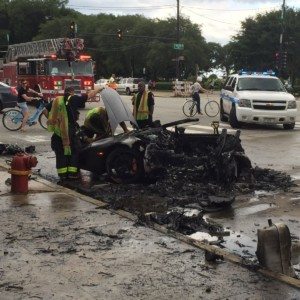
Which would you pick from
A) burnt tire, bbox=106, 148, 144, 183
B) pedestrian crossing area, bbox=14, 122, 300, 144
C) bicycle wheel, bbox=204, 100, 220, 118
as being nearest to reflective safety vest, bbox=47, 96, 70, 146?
burnt tire, bbox=106, 148, 144, 183

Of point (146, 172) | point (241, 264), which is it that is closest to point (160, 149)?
point (146, 172)

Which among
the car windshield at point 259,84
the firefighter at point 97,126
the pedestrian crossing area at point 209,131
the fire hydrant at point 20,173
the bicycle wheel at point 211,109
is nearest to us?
the fire hydrant at point 20,173

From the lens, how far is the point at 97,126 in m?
9.95

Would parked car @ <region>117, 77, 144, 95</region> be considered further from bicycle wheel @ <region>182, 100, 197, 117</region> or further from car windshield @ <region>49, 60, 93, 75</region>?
bicycle wheel @ <region>182, 100, 197, 117</region>

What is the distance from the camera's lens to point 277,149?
42.4ft

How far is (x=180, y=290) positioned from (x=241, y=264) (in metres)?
0.81

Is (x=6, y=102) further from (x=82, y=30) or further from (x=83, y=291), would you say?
(x=82, y=30)

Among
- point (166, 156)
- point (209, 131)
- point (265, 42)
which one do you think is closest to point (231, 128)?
point (209, 131)

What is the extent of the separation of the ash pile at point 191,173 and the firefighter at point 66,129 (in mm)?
826

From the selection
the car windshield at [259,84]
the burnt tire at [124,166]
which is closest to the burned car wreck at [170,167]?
the burnt tire at [124,166]

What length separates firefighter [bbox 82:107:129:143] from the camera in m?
9.78

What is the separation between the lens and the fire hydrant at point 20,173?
7871 mm

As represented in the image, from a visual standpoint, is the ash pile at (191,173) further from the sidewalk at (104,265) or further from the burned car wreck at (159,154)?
the sidewalk at (104,265)

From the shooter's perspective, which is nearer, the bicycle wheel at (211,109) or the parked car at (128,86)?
the bicycle wheel at (211,109)
